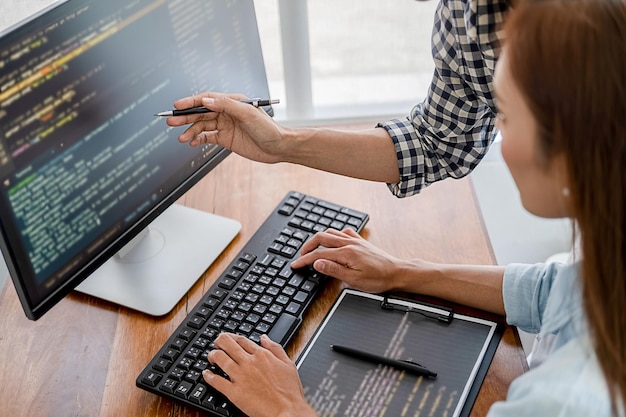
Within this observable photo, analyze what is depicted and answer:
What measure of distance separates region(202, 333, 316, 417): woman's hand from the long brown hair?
1.17ft

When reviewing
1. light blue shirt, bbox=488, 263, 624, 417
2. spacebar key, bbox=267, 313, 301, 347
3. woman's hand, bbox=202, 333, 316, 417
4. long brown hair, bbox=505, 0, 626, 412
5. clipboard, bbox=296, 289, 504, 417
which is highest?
long brown hair, bbox=505, 0, 626, 412

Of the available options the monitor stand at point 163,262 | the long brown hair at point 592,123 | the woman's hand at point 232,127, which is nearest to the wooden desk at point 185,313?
the monitor stand at point 163,262

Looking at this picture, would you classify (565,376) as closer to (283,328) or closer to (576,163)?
(576,163)

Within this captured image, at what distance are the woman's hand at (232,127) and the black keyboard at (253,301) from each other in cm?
12

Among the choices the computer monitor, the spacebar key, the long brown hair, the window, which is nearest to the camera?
the long brown hair

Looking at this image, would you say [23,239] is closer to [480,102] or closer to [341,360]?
[341,360]

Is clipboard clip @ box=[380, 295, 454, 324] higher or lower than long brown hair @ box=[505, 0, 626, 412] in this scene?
lower

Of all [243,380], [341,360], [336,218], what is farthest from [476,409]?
[336,218]

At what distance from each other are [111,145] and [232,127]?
215mm

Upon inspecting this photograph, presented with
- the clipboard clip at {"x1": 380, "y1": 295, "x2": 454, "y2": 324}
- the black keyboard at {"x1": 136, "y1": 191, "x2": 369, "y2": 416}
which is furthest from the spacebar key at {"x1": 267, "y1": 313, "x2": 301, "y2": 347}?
the clipboard clip at {"x1": 380, "y1": 295, "x2": 454, "y2": 324}

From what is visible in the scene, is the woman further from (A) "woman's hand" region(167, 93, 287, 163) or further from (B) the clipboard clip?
(A) "woman's hand" region(167, 93, 287, 163)

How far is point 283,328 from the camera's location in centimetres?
101

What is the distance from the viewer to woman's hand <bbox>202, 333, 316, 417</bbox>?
0.89 metres

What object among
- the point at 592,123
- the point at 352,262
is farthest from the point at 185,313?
the point at 592,123
